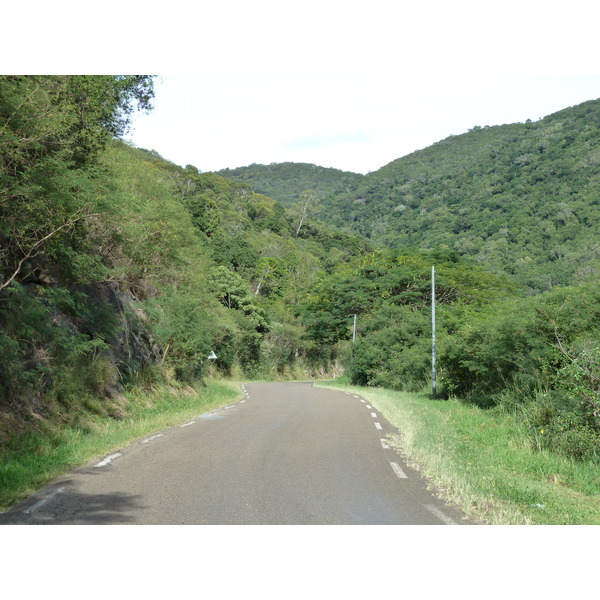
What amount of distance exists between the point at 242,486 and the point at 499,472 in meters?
4.15

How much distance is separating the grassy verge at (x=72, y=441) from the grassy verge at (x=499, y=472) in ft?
17.5

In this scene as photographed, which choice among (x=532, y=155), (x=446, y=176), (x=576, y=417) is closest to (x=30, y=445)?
(x=576, y=417)

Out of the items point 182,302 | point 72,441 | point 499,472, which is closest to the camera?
point 499,472

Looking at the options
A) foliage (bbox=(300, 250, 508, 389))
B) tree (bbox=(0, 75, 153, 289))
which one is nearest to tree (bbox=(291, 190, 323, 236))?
foliage (bbox=(300, 250, 508, 389))

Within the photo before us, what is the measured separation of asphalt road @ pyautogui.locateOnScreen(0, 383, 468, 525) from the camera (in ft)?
20.2

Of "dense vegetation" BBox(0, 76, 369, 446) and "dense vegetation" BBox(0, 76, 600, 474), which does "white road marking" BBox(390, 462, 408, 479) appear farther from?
"dense vegetation" BBox(0, 76, 369, 446)

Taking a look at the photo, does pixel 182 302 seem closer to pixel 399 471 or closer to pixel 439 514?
pixel 399 471

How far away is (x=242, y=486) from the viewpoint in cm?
762

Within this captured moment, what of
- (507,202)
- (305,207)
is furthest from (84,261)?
(305,207)

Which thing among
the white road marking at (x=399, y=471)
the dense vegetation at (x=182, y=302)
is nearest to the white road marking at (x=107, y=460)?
the dense vegetation at (x=182, y=302)

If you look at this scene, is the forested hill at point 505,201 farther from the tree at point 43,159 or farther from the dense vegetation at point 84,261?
the tree at point 43,159

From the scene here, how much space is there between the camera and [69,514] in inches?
244

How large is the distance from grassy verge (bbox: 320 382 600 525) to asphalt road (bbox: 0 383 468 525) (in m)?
0.39

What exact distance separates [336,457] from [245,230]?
84617mm
